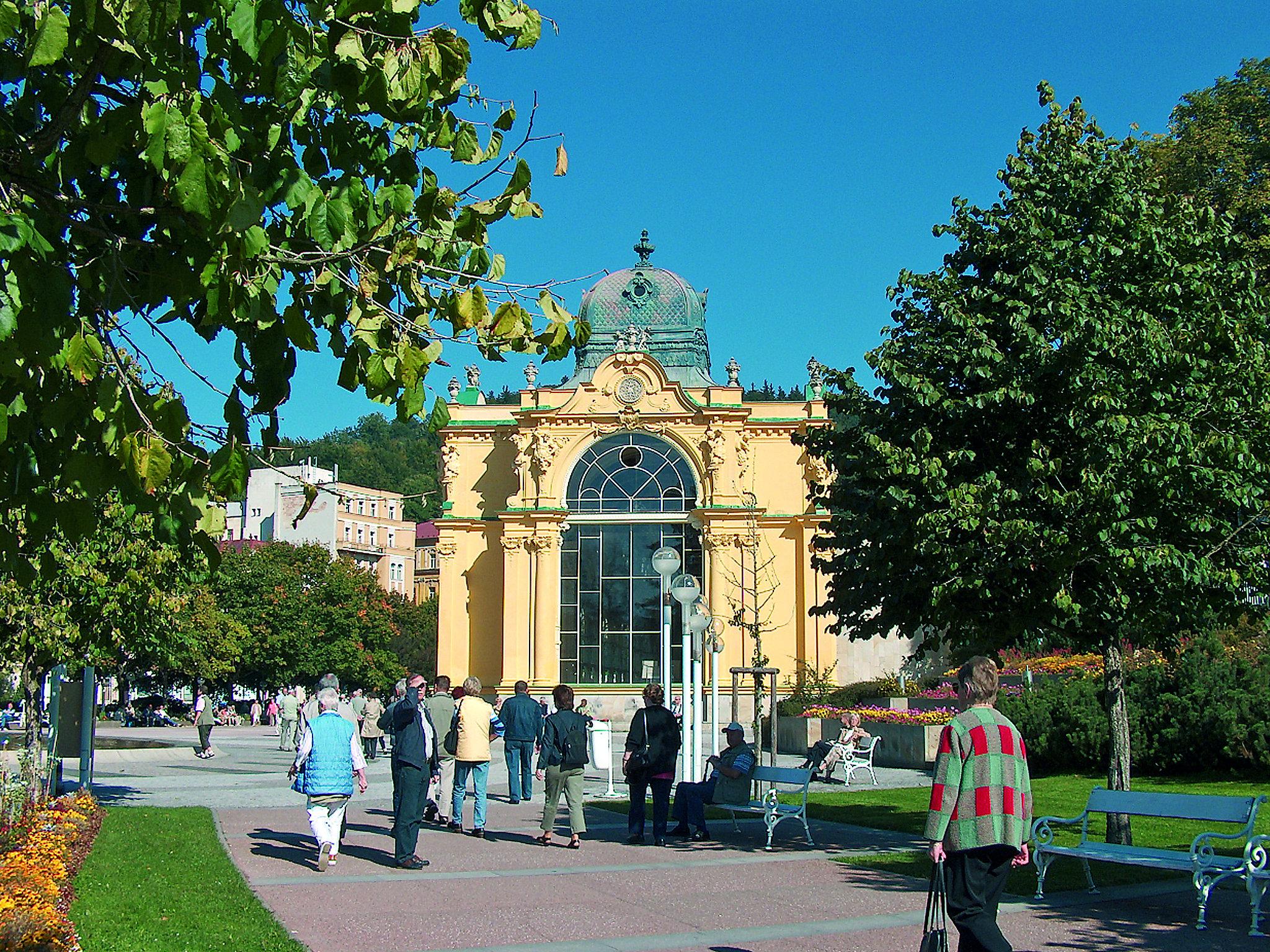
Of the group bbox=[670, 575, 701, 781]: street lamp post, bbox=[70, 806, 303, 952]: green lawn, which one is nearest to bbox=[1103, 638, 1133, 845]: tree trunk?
bbox=[670, 575, 701, 781]: street lamp post

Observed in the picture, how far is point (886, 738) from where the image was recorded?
28344 millimetres

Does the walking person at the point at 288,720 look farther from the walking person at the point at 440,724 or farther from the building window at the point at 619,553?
the walking person at the point at 440,724

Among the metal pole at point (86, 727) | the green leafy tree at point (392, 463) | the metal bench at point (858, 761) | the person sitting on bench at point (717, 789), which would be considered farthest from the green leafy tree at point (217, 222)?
the green leafy tree at point (392, 463)

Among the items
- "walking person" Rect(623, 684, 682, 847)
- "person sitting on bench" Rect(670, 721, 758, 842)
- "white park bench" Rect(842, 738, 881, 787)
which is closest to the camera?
"walking person" Rect(623, 684, 682, 847)

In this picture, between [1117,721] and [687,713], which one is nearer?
[1117,721]

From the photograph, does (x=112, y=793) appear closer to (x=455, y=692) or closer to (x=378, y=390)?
(x=455, y=692)

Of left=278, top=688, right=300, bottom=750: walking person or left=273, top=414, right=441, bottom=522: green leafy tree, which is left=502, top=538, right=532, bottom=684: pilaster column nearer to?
left=278, top=688, right=300, bottom=750: walking person

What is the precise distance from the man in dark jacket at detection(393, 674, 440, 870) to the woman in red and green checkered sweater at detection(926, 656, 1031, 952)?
6613 mm

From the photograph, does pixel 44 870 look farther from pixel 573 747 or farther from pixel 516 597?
pixel 516 597

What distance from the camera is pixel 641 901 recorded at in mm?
10234

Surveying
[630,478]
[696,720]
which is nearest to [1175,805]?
[696,720]

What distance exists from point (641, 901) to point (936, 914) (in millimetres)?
3670

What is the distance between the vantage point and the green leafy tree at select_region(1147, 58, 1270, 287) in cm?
2430

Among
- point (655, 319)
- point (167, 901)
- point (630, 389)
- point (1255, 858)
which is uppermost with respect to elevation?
point (655, 319)
